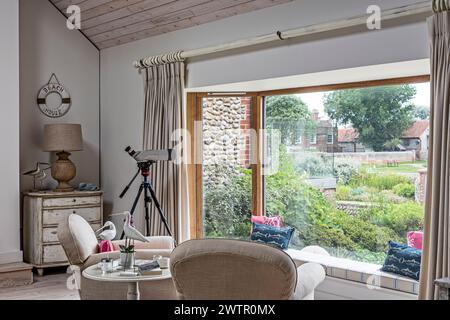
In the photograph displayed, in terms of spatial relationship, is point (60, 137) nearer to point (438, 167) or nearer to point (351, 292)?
point (351, 292)

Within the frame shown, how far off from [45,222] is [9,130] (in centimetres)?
97

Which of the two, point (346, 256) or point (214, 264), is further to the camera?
point (346, 256)

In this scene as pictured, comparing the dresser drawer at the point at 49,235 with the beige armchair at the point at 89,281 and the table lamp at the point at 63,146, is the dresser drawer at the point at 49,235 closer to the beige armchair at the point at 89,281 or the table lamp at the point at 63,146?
the table lamp at the point at 63,146

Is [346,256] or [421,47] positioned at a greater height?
[421,47]

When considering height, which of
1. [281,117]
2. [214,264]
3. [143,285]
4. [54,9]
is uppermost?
[54,9]

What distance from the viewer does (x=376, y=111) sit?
460 cm

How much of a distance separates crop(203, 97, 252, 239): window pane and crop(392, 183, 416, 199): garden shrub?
1.52m

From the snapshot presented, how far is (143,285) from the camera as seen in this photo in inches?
159

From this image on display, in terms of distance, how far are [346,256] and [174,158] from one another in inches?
70.9

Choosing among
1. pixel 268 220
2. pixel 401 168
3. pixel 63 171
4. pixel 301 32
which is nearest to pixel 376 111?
pixel 401 168

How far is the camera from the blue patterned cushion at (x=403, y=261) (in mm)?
3965

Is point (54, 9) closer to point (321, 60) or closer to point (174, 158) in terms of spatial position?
point (174, 158)

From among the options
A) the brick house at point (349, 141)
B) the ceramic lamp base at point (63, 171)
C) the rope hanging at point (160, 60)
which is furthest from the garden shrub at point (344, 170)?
the ceramic lamp base at point (63, 171)

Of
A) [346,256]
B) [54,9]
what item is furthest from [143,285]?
[54,9]
